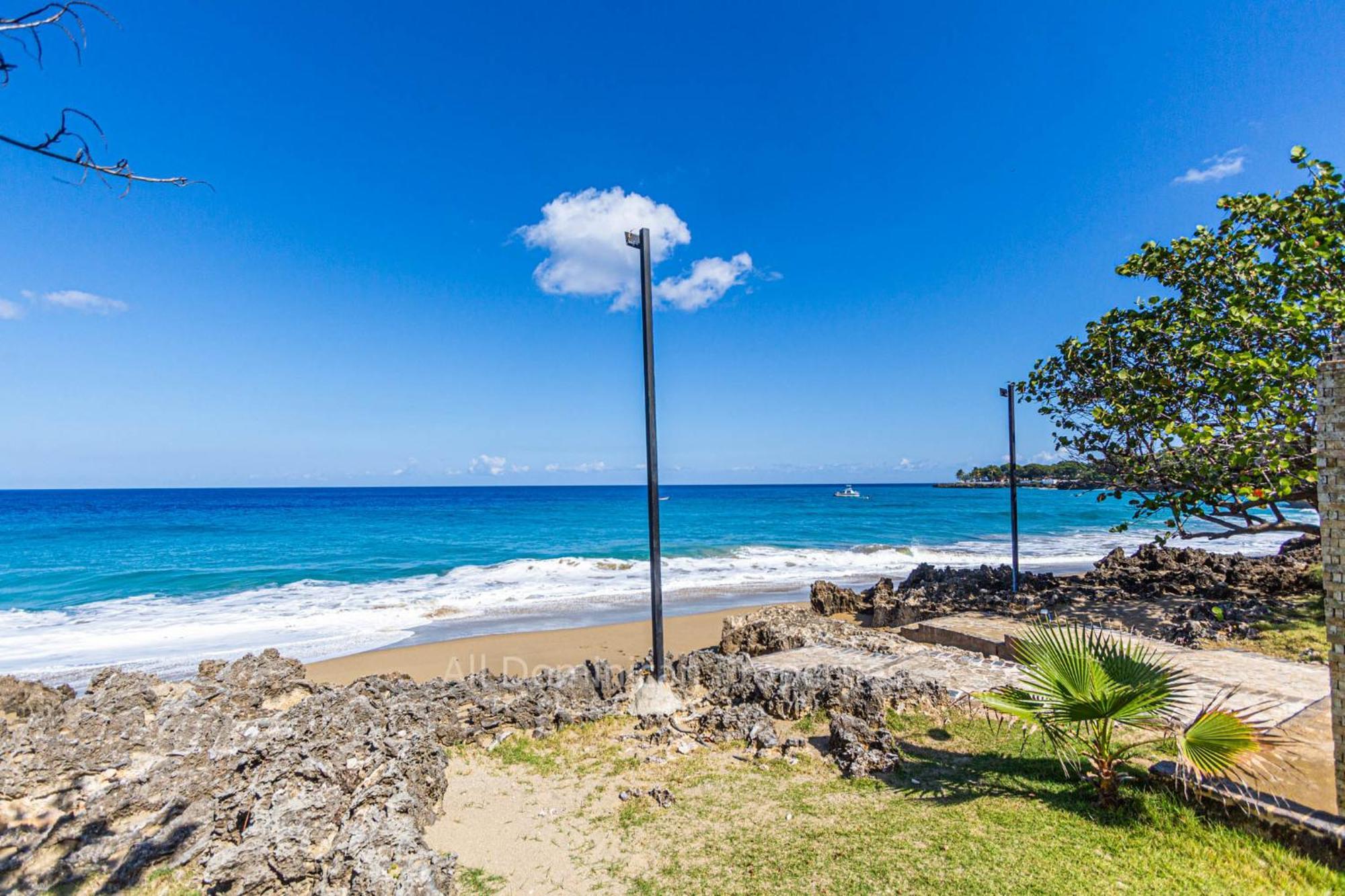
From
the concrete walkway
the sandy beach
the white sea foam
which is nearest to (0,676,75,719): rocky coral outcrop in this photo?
the sandy beach

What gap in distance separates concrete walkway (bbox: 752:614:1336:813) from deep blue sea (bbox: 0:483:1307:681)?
8.65 m

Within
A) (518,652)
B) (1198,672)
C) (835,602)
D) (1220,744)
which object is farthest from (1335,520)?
(518,652)

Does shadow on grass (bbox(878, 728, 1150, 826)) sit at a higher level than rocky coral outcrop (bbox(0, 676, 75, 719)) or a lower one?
higher

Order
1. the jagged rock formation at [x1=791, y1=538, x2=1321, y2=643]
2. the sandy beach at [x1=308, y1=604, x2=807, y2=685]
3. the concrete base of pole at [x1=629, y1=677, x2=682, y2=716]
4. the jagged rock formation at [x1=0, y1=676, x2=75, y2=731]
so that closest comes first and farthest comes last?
the concrete base of pole at [x1=629, y1=677, x2=682, y2=716] < the jagged rock formation at [x1=0, y1=676, x2=75, y2=731] < the jagged rock formation at [x1=791, y1=538, x2=1321, y2=643] < the sandy beach at [x1=308, y1=604, x2=807, y2=685]

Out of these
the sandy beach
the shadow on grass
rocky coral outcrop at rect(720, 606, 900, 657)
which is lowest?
the sandy beach

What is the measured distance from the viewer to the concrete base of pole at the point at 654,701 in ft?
23.9

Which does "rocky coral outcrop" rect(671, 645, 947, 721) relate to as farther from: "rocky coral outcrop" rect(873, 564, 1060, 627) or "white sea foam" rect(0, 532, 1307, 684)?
"white sea foam" rect(0, 532, 1307, 684)

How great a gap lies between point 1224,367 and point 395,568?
28657mm

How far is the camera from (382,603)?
64.3ft

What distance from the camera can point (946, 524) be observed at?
Result: 163ft

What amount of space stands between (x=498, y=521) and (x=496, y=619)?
139ft

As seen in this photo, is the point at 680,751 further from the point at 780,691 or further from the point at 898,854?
the point at 898,854

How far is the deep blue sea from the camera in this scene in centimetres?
1564

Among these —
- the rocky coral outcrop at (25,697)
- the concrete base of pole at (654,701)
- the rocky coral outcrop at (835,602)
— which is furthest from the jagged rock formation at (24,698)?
the rocky coral outcrop at (835,602)
